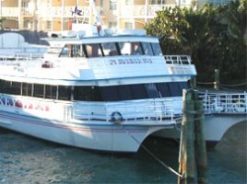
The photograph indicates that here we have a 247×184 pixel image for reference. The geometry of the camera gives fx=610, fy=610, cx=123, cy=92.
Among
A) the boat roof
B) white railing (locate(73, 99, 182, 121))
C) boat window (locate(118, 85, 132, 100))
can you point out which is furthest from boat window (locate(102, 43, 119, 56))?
white railing (locate(73, 99, 182, 121))

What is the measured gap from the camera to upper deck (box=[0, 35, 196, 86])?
2330cm

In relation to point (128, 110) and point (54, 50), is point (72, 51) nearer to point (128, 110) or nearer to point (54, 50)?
point (54, 50)

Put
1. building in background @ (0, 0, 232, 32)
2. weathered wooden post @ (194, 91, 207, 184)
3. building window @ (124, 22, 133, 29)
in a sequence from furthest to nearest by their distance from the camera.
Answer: building window @ (124, 22, 133, 29), building in background @ (0, 0, 232, 32), weathered wooden post @ (194, 91, 207, 184)

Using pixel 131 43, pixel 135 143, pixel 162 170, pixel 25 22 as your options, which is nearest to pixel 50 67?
pixel 131 43

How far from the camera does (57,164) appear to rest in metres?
21.8

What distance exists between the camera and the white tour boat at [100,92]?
22344 millimetres

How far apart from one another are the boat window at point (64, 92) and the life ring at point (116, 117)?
2384mm

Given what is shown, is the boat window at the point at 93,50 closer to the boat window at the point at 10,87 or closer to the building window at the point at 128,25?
the boat window at the point at 10,87

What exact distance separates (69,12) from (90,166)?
39.1 m

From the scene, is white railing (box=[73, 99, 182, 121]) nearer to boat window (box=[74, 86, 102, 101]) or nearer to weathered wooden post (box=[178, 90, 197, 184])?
boat window (box=[74, 86, 102, 101])

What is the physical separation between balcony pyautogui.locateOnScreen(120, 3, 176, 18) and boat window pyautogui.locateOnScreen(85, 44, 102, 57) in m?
24.4

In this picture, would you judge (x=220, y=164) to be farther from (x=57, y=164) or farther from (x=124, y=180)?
(x=57, y=164)

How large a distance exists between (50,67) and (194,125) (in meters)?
11.0

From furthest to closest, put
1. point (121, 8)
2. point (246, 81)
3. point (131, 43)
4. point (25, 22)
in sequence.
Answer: point (25, 22) < point (121, 8) < point (246, 81) < point (131, 43)
